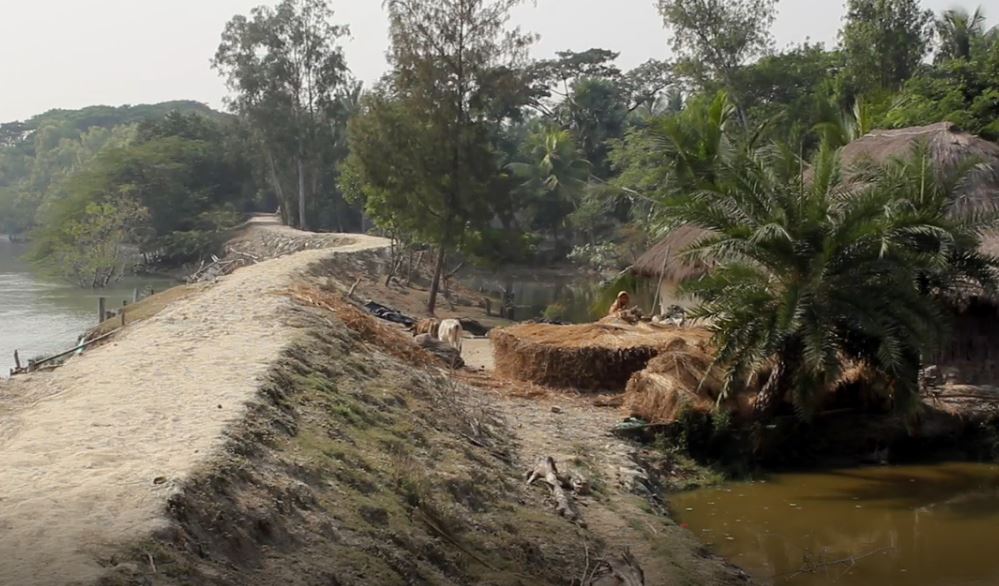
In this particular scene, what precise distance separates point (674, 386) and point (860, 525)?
3.03 m

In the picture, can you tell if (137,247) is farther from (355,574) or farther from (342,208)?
(355,574)

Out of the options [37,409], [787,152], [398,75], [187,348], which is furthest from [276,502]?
[398,75]

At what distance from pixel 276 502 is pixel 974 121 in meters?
18.6

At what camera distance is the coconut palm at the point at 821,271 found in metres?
11.6

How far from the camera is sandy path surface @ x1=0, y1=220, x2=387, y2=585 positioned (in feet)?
18.6

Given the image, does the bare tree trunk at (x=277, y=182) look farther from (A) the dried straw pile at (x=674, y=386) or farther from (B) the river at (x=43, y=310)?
(A) the dried straw pile at (x=674, y=386)

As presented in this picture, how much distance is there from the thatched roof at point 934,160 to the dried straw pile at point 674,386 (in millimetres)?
1888

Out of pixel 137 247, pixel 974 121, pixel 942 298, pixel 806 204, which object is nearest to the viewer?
pixel 806 204

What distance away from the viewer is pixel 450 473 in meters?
9.37

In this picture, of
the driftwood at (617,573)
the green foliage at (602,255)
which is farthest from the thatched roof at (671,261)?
the green foliage at (602,255)

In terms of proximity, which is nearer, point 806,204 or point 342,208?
point 806,204

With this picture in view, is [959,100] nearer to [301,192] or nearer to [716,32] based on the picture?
[716,32]

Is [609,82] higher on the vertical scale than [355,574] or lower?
higher

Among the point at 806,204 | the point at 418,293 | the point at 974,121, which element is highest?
the point at 974,121
